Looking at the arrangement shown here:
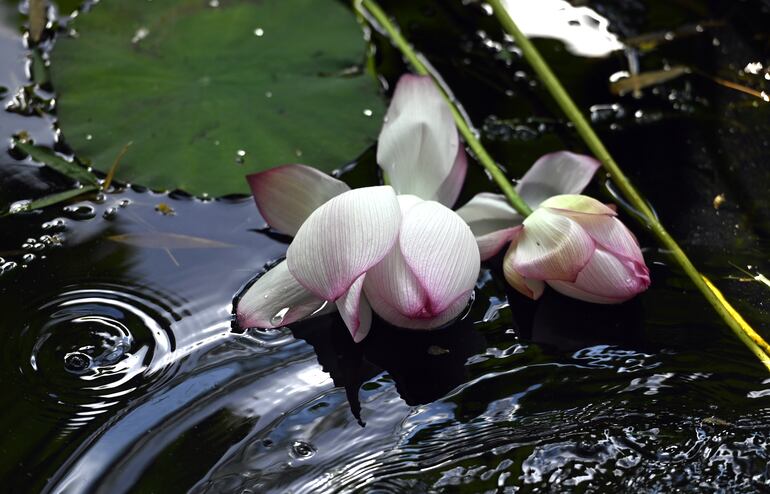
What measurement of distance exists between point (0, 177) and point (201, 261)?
0.24m

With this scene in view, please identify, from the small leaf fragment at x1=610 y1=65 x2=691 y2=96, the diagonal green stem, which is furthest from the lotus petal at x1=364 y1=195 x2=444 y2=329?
the small leaf fragment at x1=610 y1=65 x2=691 y2=96

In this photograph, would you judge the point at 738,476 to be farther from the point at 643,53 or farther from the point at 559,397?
the point at 643,53

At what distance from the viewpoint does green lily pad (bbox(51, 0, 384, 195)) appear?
0.88 m

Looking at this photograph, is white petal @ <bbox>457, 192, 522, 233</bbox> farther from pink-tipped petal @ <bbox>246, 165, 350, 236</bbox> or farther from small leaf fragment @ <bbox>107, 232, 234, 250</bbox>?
small leaf fragment @ <bbox>107, 232, 234, 250</bbox>

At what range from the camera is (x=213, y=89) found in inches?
37.8

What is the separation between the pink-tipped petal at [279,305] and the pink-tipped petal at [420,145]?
0.13 meters

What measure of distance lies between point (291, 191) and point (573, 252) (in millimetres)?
228

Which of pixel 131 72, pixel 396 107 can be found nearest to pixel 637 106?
pixel 396 107

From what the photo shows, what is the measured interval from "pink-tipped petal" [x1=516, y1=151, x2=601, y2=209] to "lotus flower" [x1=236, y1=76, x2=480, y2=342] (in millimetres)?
77

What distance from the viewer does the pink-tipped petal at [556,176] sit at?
2.55 feet

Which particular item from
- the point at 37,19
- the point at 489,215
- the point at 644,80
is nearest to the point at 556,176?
the point at 489,215

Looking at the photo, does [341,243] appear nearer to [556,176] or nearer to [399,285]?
[399,285]

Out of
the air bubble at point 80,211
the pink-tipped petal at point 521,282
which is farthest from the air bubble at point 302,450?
the air bubble at point 80,211

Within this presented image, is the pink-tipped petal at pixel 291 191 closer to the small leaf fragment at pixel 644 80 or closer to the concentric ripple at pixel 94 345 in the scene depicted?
the concentric ripple at pixel 94 345
